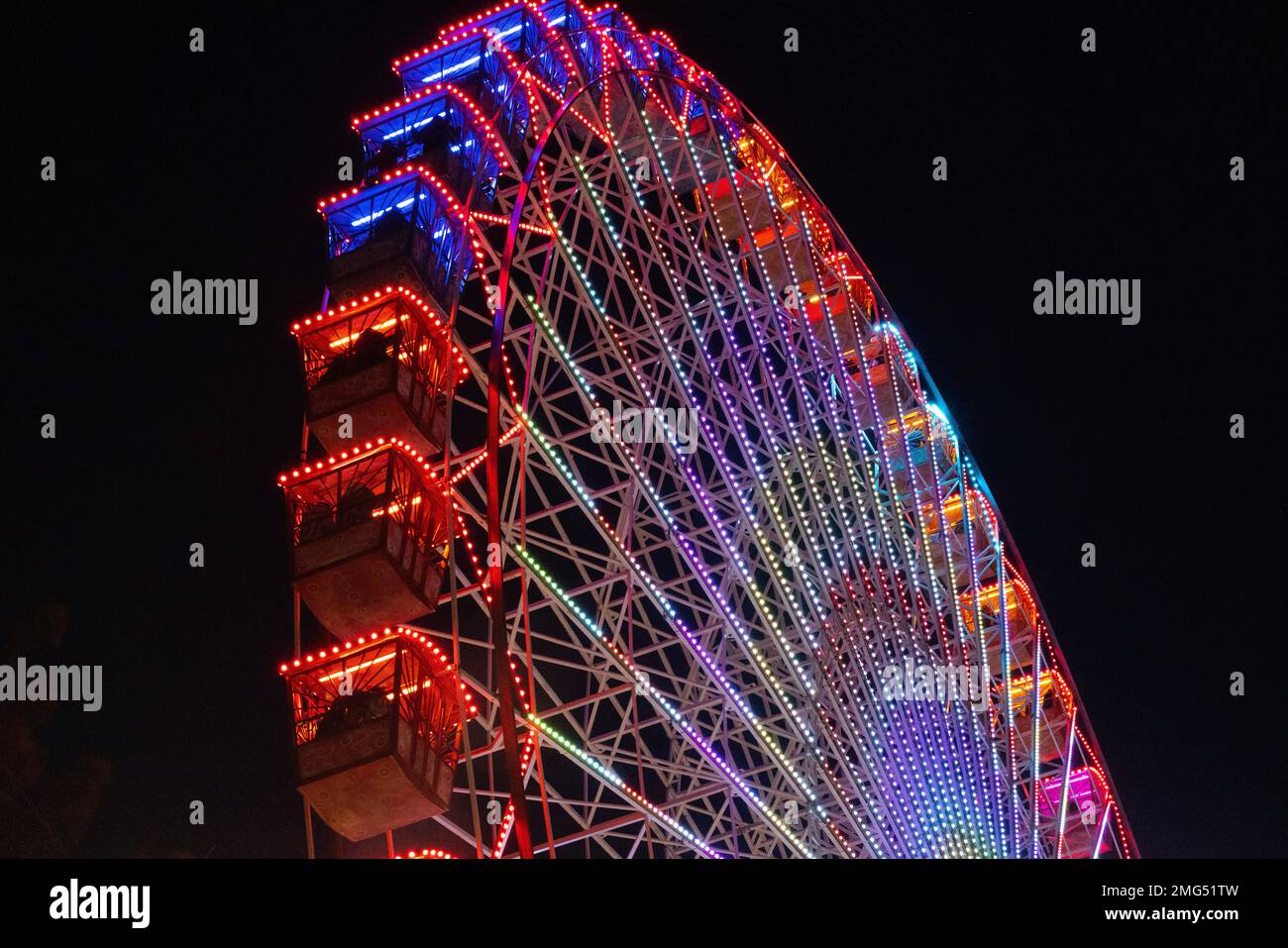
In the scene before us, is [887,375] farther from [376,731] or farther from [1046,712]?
[376,731]

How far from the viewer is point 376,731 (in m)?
11.7

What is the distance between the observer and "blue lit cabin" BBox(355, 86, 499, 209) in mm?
14945

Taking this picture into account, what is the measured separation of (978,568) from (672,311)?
9.05 meters

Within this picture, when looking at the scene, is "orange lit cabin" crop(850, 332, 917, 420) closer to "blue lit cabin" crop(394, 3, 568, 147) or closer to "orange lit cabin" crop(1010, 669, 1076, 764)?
"orange lit cabin" crop(1010, 669, 1076, 764)

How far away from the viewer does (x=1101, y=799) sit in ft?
87.9

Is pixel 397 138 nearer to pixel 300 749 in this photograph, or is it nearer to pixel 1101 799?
pixel 300 749

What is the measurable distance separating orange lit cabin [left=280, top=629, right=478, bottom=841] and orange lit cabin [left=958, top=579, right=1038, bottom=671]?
12.9 m

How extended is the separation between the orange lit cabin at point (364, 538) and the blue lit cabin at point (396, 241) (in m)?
1.83

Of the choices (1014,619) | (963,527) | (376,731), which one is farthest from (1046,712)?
(376,731)

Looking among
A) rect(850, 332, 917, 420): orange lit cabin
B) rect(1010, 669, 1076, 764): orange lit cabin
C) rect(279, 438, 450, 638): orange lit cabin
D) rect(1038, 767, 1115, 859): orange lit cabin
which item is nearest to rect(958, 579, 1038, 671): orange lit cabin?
rect(1010, 669, 1076, 764): orange lit cabin

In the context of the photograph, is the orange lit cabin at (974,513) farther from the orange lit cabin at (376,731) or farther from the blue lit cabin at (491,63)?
the orange lit cabin at (376,731)

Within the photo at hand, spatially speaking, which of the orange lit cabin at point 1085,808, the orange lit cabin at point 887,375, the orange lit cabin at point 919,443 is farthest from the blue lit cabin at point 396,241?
the orange lit cabin at point 1085,808
